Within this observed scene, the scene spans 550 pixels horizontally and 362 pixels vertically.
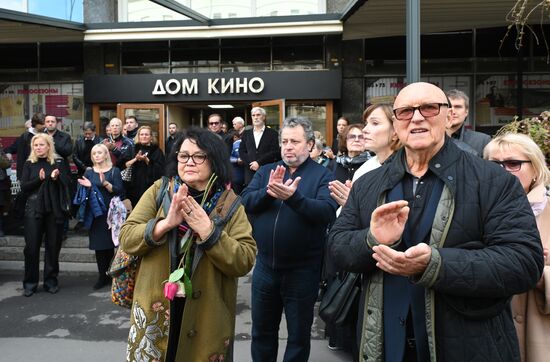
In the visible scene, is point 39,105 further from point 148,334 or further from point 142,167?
point 148,334

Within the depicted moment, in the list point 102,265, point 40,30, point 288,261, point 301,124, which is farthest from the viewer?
point 40,30

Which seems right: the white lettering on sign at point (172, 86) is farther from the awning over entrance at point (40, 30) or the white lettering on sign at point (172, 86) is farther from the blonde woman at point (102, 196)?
the blonde woman at point (102, 196)

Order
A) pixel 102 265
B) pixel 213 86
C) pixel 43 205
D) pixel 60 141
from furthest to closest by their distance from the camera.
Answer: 1. pixel 213 86
2. pixel 60 141
3. pixel 102 265
4. pixel 43 205

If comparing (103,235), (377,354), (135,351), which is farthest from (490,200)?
(103,235)

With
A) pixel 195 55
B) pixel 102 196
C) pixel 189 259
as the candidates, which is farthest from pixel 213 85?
pixel 189 259

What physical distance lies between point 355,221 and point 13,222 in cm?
870

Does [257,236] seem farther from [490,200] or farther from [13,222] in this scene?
[13,222]

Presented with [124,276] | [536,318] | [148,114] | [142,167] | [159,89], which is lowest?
[536,318]

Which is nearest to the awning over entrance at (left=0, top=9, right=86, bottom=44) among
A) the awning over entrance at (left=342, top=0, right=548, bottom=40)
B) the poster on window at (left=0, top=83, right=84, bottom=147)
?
the poster on window at (left=0, top=83, right=84, bottom=147)

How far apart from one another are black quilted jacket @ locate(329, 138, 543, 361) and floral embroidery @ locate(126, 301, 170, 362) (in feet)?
3.65

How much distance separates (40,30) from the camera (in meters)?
10.8

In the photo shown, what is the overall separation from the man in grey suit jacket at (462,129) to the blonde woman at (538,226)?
1.38 metres

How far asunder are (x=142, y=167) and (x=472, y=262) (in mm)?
6842

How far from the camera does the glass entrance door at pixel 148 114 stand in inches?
467
